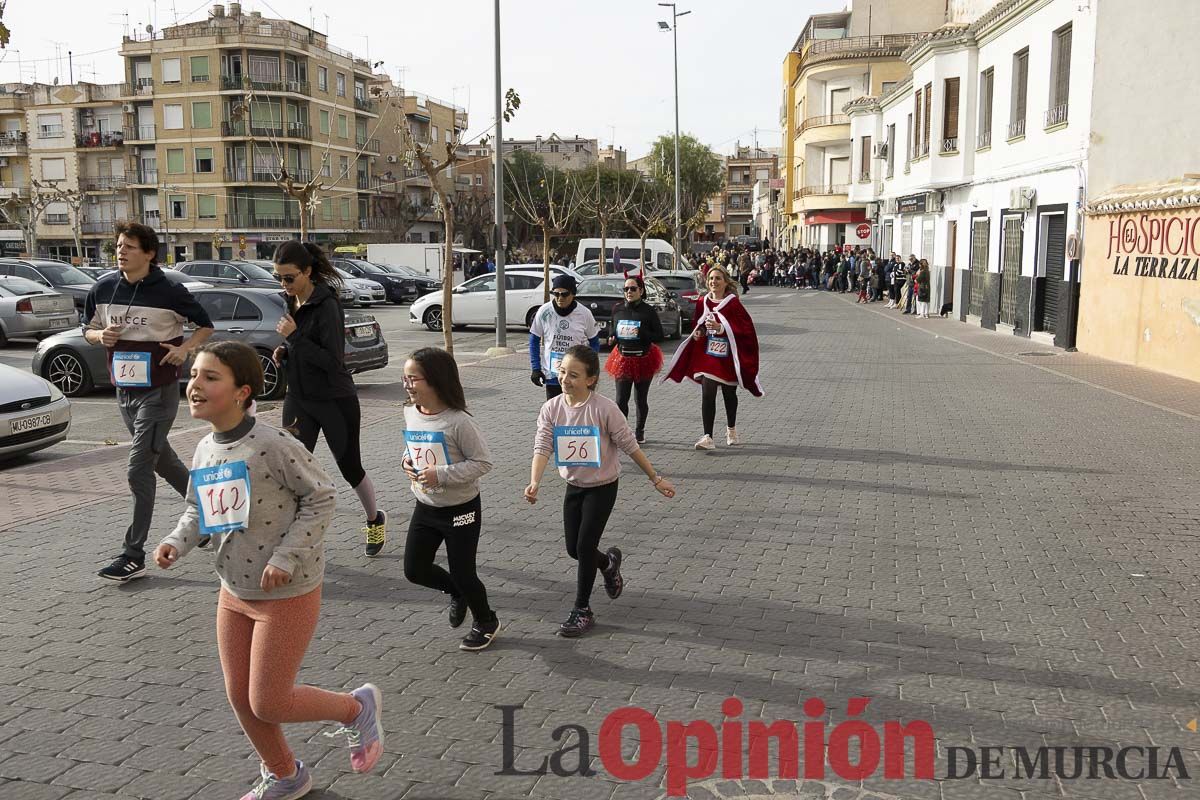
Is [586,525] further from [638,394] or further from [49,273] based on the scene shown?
[49,273]

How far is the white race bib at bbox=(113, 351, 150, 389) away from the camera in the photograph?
20.1 feet

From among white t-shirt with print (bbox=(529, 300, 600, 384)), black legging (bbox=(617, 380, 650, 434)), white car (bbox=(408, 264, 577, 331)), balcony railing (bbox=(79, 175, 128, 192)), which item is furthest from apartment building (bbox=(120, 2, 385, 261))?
white t-shirt with print (bbox=(529, 300, 600, 384))

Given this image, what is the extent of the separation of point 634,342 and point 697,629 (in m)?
4.93

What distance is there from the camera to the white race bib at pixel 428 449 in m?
4.82

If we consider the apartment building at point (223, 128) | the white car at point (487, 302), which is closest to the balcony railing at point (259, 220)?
the apartment building at point (223, 128)

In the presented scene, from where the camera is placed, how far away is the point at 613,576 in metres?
5.64

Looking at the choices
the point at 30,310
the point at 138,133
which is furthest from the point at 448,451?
the point at 138,133

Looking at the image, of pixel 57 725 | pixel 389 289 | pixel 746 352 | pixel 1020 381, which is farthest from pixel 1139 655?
pixel 389 289

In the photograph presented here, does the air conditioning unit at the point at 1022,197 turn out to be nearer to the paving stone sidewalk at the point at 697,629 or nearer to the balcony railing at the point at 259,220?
the paving stone sidewalk at the point at 697,629

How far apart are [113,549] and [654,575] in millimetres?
3528

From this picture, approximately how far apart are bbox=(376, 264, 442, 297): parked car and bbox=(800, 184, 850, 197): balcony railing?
23438mm

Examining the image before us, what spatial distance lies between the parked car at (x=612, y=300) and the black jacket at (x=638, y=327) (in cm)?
1111

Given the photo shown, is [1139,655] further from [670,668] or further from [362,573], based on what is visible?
[362,573]

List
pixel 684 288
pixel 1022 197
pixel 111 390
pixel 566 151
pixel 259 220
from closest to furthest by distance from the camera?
1. pixel 111 390
2. pixel 1022 197
3. pixel 684 288
4. pixel 259 220
5. pixel 566 151
